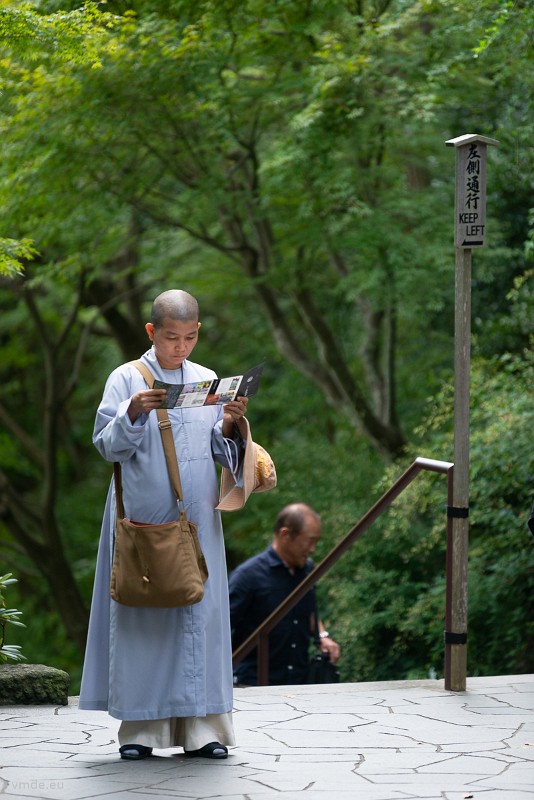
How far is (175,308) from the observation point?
4.68 metres

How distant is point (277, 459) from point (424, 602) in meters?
3.99

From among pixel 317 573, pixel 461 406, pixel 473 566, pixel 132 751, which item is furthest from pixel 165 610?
pixel 473 566

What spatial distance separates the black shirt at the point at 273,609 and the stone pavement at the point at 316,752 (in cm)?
118

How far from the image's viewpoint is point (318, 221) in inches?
438

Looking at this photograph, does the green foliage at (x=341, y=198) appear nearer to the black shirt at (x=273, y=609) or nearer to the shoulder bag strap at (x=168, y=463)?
the black shirt at (x=273, y=609)

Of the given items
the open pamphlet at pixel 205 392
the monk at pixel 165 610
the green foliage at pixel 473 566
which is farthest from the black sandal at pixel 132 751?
the green foliage at pixel 473 566

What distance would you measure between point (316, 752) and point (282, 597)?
100 inches

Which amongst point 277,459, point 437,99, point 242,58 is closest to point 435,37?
point 437,99

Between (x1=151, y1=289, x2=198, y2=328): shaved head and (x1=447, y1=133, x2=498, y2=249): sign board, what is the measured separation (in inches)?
79.3

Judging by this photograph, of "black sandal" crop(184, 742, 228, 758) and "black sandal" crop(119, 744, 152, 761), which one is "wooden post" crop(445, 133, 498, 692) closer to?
"black sandal" crop(184, 742, 228, 758)

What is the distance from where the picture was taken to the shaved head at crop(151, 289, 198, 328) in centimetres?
469

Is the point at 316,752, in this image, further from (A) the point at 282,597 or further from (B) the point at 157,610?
(A) the point at 282,597

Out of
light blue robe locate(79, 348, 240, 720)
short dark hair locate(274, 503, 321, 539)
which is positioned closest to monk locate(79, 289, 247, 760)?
light blue robe locate(79, 348, 240, 720)

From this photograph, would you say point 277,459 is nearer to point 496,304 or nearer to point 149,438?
point 496,304
